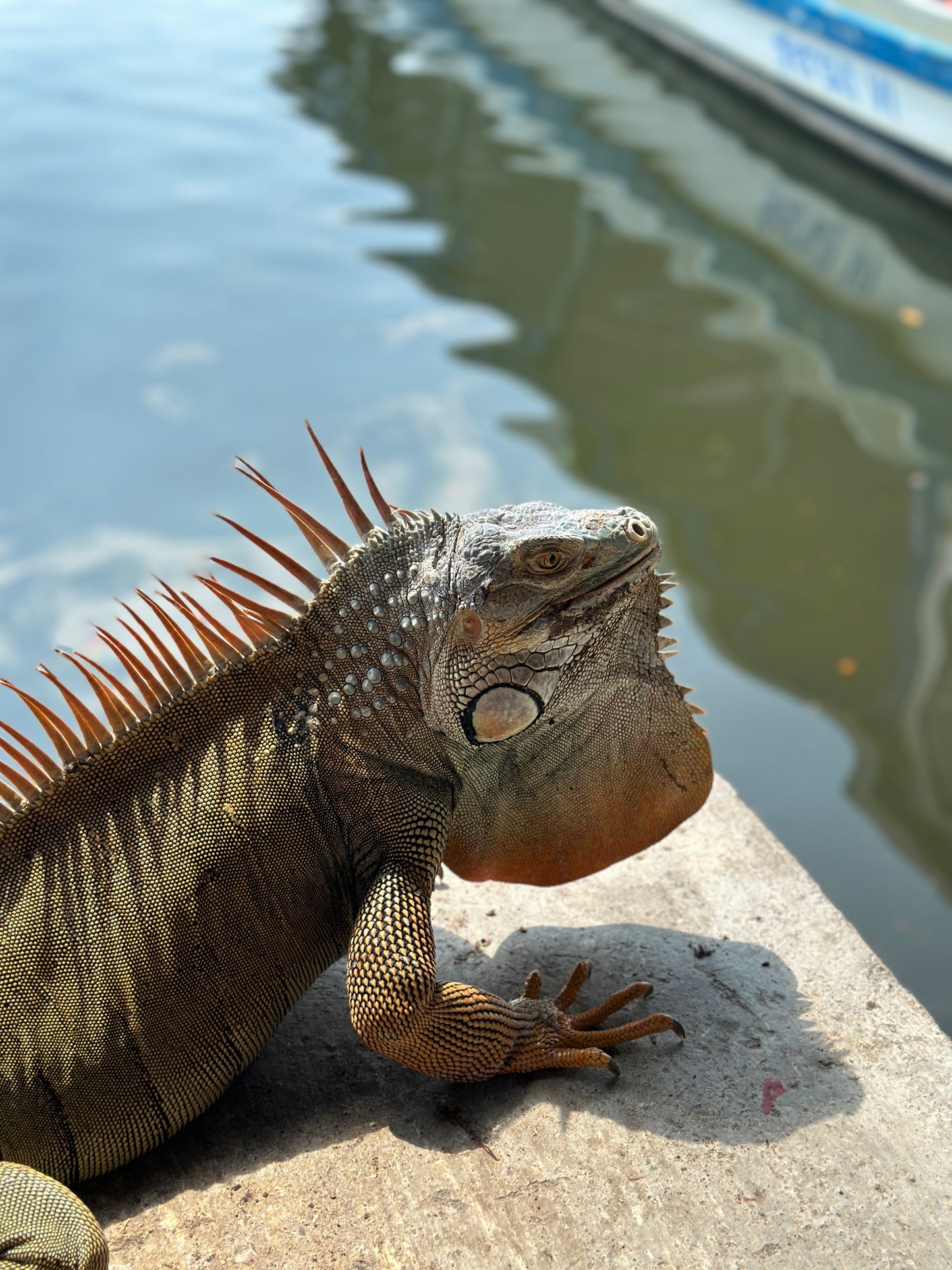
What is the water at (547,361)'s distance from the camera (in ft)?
19.9

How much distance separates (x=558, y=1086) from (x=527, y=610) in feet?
3.67

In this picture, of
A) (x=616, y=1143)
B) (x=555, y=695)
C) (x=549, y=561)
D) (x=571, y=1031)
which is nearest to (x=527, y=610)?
(x=549, y=561)

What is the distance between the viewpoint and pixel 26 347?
8.65 metres

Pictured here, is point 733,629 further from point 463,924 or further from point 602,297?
point 602,297

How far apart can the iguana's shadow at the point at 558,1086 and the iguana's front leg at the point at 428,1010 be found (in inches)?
3.8

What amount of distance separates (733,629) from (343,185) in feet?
24.6

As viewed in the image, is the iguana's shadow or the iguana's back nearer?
the iguana's back

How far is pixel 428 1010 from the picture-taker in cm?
251

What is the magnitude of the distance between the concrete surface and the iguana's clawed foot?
7cm

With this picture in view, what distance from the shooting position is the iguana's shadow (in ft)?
8.70

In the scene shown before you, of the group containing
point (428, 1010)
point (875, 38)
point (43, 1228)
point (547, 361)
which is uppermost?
point (875, 38)

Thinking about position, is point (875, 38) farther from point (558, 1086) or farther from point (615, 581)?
point (558, 1086)

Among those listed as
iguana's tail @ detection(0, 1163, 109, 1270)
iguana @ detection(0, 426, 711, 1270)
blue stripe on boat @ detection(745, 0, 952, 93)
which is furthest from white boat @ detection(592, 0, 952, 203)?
iguana's tail @ detection(0, 1163, 109, 1270)

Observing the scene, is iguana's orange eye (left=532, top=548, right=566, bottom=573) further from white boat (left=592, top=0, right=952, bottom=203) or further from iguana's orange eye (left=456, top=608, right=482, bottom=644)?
white boat (left=592, top=0, right=952, bottom=203)
